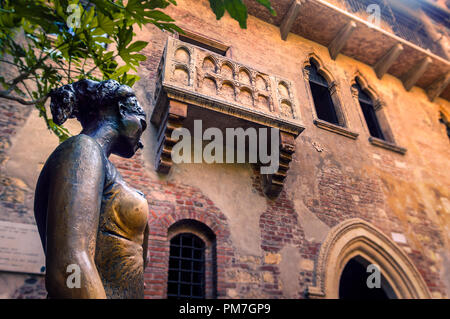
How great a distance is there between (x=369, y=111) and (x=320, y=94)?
1670 millimetres

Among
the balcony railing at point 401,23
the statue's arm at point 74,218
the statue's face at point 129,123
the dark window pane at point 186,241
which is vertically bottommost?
the statue's arm at point 74,218

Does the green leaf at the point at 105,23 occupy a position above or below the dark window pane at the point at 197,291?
above

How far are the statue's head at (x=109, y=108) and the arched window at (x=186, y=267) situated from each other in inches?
141

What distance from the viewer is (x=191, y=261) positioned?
502cm

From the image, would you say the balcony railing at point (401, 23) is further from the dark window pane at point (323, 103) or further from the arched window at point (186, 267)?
the arched window at point (186, 267)

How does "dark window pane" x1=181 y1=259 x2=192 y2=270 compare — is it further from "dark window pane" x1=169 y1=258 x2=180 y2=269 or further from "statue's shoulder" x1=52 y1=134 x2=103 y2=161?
"statue's shoulder" x1=52 y1=134 x2=103 y2=161

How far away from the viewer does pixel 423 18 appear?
482 inches

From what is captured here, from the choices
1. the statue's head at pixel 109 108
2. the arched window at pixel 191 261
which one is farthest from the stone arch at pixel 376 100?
the statue's head at pixel 109 108

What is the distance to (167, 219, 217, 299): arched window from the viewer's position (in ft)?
15.6

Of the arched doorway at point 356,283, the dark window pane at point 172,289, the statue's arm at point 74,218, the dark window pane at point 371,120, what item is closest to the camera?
the statue's arm at point 74,218

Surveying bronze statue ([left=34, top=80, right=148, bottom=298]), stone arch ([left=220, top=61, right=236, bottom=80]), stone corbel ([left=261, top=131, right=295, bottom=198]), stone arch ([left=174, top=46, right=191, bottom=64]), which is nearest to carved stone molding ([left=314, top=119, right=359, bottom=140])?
stone corbel ([left=261, top=131, right=295, bottom=198])

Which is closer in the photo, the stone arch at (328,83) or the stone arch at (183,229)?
the stone arch at (183,229)

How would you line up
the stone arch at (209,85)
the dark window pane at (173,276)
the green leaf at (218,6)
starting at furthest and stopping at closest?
1. the stone arch at (209,85)
2. the dark window pane at (173,276)
3. the green leaf at (218,6)

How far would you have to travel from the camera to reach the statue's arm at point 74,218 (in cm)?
104
